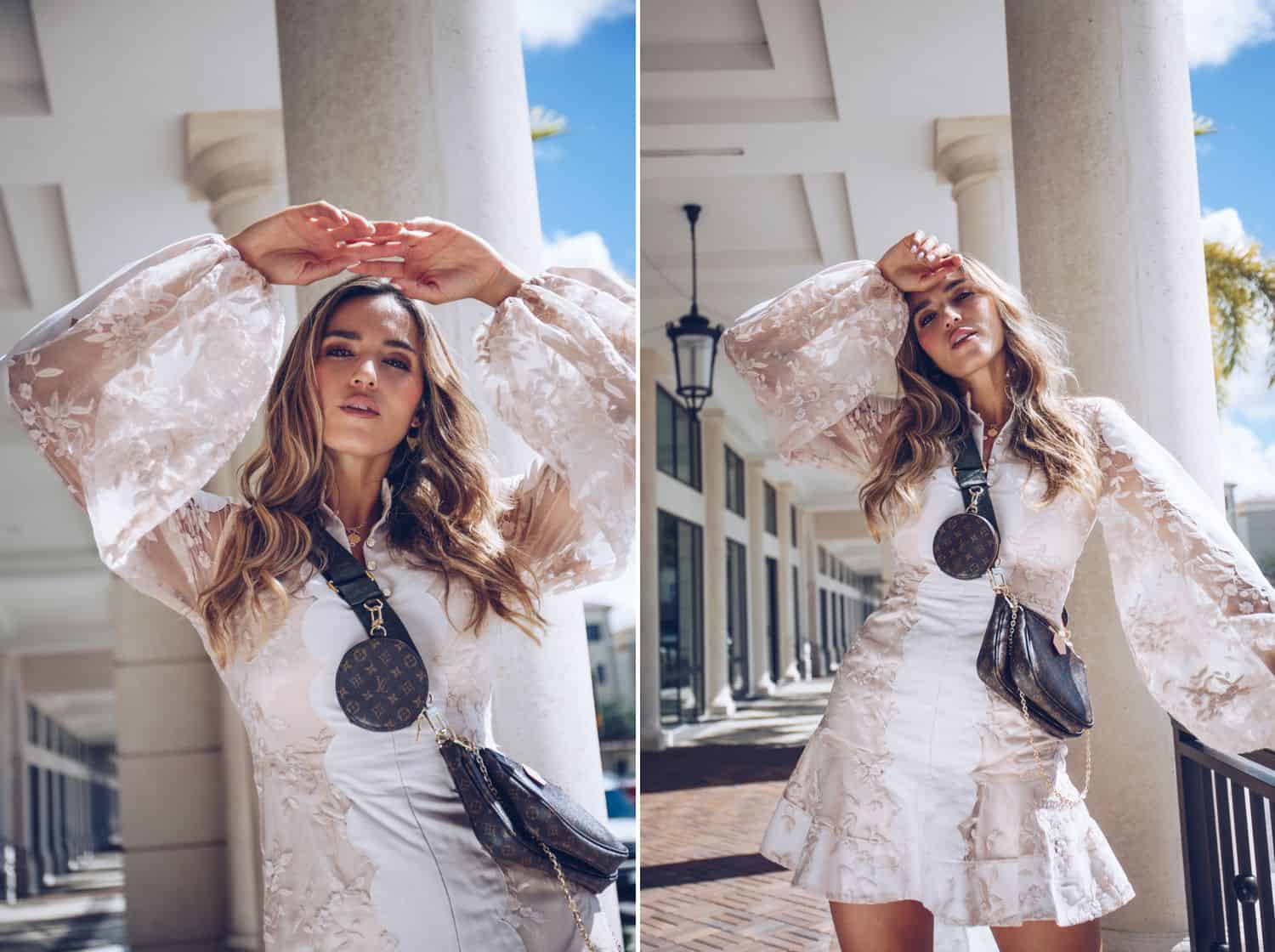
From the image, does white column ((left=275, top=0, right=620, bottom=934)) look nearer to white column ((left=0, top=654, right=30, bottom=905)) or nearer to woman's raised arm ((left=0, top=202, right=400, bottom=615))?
woman's raised arm ((left=0, top=202, right=400, bottom=615))

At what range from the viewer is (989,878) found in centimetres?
154

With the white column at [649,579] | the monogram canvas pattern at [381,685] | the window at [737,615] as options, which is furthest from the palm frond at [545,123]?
the window at [737,615]

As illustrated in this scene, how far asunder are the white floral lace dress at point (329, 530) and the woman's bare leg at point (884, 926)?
0.46 meters

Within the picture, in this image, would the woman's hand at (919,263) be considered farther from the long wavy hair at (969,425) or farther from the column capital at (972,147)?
the column capital at (972,147)

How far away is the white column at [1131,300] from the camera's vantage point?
2299 millimetres

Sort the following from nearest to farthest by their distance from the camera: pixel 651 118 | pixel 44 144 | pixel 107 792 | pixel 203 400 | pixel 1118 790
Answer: pixel 203 400
pixel 1118 790
pixel 44 144
pixel 651 118
pixel 107 792

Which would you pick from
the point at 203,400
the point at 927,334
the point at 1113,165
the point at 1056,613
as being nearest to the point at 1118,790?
the point at 1056,613

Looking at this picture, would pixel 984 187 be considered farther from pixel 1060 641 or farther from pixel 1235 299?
pixel 1060 641

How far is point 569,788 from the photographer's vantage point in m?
1.70

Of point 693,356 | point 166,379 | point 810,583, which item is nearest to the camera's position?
point 166,379

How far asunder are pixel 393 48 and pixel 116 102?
2100 mm

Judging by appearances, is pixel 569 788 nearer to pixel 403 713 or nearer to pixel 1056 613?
pixel 403 713

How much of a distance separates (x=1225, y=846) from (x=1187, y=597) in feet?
2.12

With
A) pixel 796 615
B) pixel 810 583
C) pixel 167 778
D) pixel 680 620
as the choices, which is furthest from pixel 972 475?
pixel 810 583
